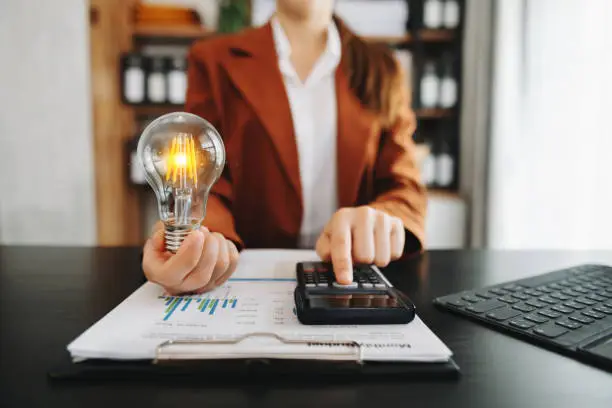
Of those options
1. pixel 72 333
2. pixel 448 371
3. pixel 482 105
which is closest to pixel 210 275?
pixel 72 333

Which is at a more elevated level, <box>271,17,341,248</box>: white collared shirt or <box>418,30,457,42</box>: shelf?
<box>418,30,457,42</box>: shelf

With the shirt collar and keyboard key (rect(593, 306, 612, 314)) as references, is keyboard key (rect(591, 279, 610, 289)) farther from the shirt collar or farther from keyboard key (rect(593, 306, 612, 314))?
the shirt collar

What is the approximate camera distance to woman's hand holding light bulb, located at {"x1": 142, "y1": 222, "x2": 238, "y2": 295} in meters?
0.40

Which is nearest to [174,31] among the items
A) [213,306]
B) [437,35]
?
[437,35]

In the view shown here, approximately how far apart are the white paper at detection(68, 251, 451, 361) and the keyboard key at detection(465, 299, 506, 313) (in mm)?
76

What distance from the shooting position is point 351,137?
881mm

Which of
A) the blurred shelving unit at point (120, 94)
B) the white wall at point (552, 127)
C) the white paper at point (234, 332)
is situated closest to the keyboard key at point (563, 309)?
the white paper at point (234, 332)

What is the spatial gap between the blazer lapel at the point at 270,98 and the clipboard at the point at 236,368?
0.57 m

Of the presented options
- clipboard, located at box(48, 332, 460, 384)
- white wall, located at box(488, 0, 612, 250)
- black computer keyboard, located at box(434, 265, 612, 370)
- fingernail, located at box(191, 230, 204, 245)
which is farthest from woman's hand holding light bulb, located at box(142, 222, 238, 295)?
white wall, located at box(488, 0, 612, 250)

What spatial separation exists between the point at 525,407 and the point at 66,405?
0.85ft

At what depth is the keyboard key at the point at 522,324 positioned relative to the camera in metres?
0.37

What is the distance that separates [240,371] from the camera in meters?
0.30

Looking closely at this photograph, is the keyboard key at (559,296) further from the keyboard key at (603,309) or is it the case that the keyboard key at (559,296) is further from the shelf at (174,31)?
the shelf at (174,31)

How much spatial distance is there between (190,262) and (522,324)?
0.92 ft
